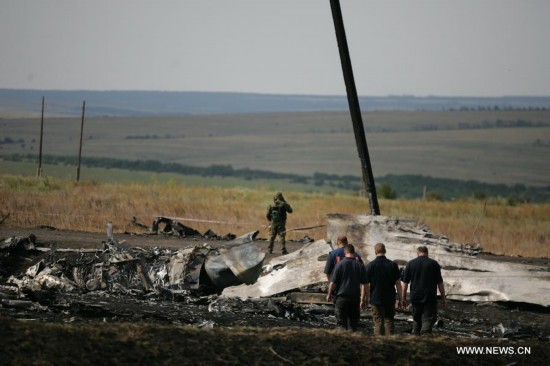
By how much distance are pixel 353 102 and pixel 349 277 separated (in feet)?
31.1

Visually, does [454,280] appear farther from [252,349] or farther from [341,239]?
[252,349]

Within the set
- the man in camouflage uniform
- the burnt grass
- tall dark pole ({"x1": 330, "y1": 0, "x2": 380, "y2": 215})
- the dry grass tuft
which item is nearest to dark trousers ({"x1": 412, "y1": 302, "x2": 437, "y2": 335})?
the burnt grass

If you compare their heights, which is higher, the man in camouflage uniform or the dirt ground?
the man in camouflage uniform

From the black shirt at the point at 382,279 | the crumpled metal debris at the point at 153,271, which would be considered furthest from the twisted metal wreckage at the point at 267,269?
the black shirt at the point at 382,279

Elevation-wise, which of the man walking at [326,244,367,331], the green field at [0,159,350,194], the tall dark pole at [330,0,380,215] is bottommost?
the green field at [0,159,350,194]

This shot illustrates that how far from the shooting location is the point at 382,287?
16.8 m

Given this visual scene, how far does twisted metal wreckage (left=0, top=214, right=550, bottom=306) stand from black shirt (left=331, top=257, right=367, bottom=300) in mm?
4481

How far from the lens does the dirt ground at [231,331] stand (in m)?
14.0

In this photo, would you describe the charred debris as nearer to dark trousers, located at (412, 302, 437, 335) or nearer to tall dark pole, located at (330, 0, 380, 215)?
dark trousers, located at (412, 302, 437, 335)

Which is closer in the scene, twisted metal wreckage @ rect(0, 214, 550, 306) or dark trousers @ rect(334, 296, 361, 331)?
dark trousers @ rect(334, 296, 361, 331)

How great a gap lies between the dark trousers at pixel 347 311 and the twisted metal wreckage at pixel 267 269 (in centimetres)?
414

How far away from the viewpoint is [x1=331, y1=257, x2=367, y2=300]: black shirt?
54.6ft

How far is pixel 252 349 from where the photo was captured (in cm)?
1475

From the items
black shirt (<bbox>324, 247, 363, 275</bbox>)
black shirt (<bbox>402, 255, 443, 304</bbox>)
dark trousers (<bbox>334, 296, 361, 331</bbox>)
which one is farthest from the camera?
black shirt (<bbox>324, 247, 363, 275</bbox>)
